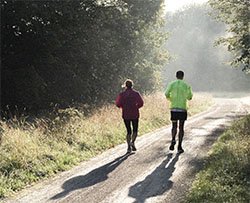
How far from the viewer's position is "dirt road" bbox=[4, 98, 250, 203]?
7934 mm

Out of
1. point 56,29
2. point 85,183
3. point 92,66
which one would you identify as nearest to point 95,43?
point 92,66

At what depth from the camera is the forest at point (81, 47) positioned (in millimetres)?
19406

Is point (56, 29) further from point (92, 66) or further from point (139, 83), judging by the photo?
point (139, 83)

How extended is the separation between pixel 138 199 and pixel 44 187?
2.29 meters

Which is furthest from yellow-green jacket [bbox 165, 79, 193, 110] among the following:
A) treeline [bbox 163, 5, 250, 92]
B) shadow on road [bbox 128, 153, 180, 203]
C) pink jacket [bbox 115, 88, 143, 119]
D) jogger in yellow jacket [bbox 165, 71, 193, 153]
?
treeline [bbox 163, 5, 250, 92]

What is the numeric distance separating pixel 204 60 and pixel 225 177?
95701mm

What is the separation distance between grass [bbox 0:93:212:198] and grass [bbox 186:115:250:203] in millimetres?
3678

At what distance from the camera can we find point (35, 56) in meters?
20.7

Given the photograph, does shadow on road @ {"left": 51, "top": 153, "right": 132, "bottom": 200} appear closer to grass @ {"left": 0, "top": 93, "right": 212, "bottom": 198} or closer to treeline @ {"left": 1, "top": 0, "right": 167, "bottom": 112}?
grass @ {"left": 0, "top": 93, "right": 212, "bottom": 198}

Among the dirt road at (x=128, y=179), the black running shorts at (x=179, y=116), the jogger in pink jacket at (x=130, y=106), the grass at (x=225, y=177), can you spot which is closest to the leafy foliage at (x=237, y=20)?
the dirt road at (x=128, y=179)

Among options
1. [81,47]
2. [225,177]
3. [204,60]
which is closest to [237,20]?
[81,47]

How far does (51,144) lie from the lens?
12070 millimetres

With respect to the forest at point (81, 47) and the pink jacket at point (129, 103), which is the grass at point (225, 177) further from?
the forest at point (81, 47)

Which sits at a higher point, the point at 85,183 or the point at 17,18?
the point at 17,18
